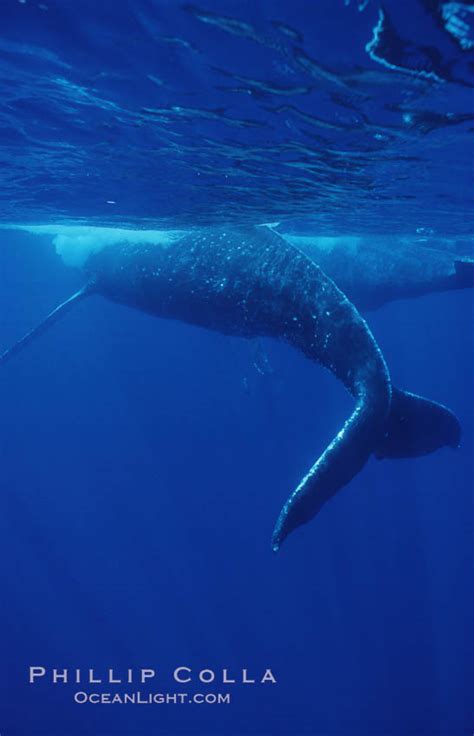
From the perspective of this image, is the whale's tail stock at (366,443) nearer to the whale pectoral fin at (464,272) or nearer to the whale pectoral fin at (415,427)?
the whale pectoral fin at (415,427)

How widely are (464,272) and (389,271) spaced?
249 centimetres

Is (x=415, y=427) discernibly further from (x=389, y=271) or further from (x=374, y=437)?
(x=389, y=271)

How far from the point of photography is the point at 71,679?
3406cm

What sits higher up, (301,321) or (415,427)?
(301,321)

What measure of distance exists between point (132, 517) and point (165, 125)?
32.4 meters

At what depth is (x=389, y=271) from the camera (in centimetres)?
2039

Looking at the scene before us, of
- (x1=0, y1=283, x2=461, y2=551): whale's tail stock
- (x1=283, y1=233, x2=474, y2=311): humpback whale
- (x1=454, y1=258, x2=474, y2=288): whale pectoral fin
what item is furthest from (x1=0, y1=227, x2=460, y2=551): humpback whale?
(x1=454, y1=258, x2=474, y2=288): whale pectoral fin

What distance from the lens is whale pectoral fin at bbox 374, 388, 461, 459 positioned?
9.52 m

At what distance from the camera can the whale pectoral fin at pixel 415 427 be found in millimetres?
9523

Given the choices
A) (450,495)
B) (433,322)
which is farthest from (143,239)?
(433,322)

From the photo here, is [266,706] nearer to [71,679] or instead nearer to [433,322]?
[71,679]

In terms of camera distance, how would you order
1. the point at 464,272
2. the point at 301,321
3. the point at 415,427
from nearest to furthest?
the point at 415,427, the point at 301,321, the point at 464,272

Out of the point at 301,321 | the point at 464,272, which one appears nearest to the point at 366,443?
the point at 301,321

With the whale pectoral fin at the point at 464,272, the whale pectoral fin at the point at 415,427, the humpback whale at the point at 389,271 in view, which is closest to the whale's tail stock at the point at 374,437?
the whale pectoral fin at the point at 415,427
